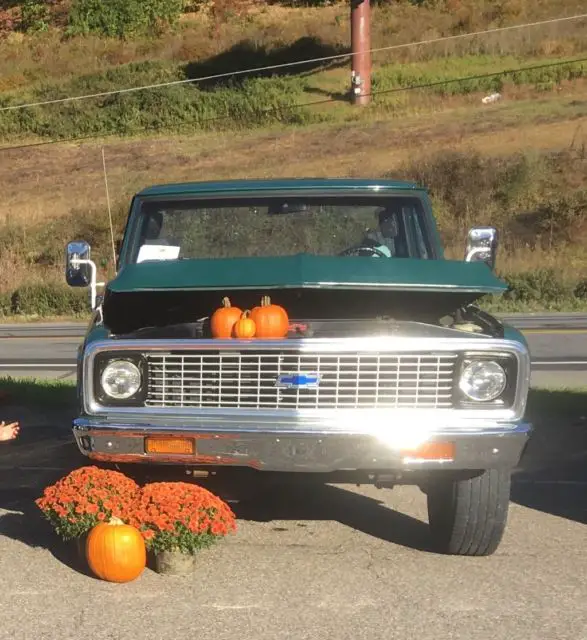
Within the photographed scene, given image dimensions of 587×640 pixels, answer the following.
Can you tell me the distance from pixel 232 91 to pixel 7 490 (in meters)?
44.9

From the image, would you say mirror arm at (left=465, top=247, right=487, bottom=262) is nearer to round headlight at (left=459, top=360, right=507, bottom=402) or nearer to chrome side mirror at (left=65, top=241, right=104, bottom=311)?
round headlight at (left=459, top=360, right=507, bottom=402)

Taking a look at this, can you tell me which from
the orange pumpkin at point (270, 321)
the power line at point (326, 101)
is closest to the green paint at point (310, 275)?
the orange pumpkin at point (270, 321)

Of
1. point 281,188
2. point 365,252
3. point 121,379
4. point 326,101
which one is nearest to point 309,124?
point 326,101

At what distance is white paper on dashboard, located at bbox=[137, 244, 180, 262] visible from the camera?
22.5 ft

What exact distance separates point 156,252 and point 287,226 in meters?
0.83

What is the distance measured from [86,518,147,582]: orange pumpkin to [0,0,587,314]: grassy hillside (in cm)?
1797

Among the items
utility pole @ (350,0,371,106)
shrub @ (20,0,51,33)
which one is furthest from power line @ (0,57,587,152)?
shrub @ (20,0,51,33)

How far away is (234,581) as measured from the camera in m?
5.27

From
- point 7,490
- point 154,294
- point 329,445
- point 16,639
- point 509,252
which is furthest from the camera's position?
point 509,252

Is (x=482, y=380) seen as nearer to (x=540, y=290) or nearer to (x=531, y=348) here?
(x=531, y=348)

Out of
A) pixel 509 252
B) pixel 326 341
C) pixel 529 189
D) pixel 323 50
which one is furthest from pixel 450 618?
pixel 323 50

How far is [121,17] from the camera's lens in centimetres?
6312

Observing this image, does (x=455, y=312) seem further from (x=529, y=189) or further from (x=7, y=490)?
(x=529, y=189)

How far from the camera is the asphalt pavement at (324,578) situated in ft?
15.3
